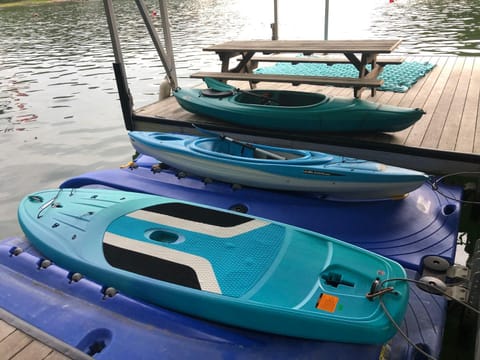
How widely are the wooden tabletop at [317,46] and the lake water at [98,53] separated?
2.58 m

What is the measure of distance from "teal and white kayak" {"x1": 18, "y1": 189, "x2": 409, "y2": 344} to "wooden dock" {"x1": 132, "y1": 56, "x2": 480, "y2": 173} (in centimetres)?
220

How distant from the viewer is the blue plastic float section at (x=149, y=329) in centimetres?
258

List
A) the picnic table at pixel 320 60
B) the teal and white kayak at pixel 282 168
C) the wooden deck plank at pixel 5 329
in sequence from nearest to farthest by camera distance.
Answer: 1. the wooden deck plank at pixel 5 329
2. the teal and white kayak at pixel 282 168
3. the picnic table at pixel 320 60

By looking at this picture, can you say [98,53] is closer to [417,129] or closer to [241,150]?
[241,150]

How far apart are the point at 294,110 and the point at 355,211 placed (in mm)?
1647

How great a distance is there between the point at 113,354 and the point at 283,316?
1.07 m

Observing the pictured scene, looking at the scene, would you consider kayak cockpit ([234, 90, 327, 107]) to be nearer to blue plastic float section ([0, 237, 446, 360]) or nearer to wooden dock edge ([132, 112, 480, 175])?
wooden dock edge ([132, 112, 480, 175])

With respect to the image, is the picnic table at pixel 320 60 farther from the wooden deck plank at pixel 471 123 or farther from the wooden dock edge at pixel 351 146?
the wooden deck plank at pixel 471 123

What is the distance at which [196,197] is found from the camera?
4.66 meters

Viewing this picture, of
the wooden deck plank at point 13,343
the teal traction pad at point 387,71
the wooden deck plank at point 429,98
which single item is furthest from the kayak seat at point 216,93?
the wooden deck plank at point 13,343

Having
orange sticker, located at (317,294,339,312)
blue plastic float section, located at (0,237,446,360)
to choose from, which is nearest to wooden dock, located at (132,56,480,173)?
blue plastic float section, located at (0,237,446,360)

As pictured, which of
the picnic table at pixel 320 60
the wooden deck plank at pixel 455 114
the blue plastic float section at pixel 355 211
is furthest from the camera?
the picnic table at pixel 320 60

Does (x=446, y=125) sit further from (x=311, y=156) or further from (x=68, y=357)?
(x=68, y=357)

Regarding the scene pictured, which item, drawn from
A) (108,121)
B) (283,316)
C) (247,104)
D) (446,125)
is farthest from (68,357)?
(108,121)
